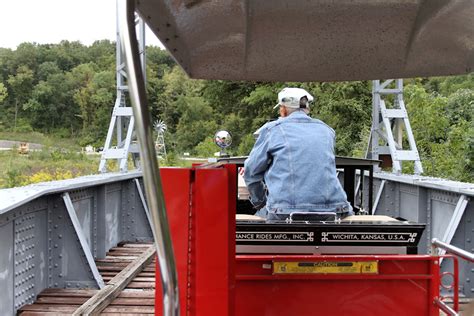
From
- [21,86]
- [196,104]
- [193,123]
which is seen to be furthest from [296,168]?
[21,86]

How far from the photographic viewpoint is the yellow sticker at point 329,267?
3.68m

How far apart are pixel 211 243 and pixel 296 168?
1.74 metres

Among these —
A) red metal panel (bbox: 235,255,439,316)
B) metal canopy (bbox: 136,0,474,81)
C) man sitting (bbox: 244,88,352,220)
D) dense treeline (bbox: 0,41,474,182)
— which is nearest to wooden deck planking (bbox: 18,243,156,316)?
dense treeline (bbox: 0,41,474,182)

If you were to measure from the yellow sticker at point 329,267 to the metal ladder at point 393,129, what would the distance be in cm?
667

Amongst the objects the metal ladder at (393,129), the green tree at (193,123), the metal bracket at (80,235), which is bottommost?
the metal bracket at (80,235)

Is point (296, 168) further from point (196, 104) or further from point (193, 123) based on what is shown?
point (196, 104)

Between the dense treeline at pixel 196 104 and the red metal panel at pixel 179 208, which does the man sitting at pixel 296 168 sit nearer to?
the dense treeline at pixel 196 104

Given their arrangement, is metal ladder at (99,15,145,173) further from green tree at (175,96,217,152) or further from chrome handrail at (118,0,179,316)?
green tree at (175,96,217,152)

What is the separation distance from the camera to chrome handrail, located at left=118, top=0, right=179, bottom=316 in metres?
1.52

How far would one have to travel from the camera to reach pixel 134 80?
1606 millimetres

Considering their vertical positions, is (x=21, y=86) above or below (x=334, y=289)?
above

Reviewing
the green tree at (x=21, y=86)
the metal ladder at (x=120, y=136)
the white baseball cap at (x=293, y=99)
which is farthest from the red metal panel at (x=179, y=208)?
the green tree at (x=21, y=86)

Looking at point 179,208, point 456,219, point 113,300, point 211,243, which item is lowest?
point 113,300

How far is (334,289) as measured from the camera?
146 inches
